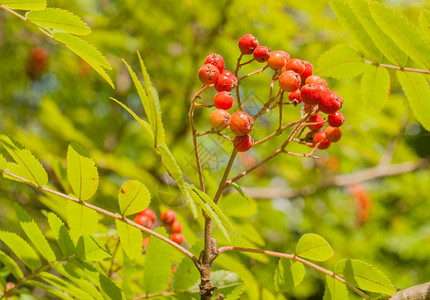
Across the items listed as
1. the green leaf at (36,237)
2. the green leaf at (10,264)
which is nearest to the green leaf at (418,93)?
the green leaf at (36,237)

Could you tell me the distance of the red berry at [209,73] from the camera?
1.30 meters

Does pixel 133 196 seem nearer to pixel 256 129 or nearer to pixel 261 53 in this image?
pixel 261 53

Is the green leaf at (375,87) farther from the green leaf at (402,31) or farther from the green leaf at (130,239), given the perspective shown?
the green leaf at (130,239)

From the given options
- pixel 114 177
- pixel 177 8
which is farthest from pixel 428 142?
pixel 114 177

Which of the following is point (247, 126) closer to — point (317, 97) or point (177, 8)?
point (317, 97)

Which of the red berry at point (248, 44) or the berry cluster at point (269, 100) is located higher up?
the red berry at point (248, 44)

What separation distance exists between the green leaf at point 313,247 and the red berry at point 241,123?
333 mm

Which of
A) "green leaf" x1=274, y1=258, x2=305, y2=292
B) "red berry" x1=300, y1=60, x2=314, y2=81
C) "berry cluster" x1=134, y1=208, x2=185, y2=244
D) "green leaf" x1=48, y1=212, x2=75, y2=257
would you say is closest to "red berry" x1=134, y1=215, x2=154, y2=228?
"berry cluster" x1=134, y1=208, x2=185, y2=244

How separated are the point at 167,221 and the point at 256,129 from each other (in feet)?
4.43

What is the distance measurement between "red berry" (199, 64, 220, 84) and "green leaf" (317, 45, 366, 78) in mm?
454

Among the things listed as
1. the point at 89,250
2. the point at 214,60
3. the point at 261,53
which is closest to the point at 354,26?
the point at 261,53

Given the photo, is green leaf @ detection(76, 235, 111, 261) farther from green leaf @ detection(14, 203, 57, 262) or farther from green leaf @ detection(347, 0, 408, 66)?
green leaf @ detection(347, 0, 408, 66)

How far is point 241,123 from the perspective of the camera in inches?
47.7

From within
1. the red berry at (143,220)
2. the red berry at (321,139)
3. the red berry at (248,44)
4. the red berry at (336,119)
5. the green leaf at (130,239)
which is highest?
the red berry at (248,44)
